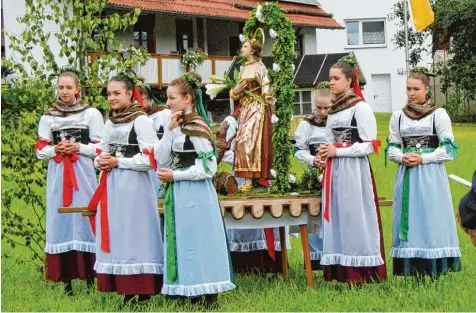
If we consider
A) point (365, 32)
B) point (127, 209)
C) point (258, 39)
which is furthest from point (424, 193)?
point (365, 32)

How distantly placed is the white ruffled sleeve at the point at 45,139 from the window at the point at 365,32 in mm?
30990

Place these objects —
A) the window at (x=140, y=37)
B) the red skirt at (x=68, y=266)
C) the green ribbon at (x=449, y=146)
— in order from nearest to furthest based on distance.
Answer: the green ribbon at (x=449, y=146) → the red skirt at (x=68, y=266) → the window at (x=140, y=37)

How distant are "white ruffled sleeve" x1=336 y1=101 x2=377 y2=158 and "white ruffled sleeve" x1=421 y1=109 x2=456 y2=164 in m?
0.57

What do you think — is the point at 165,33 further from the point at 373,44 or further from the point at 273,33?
the point at 273,33

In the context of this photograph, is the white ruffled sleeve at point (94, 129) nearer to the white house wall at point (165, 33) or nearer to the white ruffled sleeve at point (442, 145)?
the white ruffled sleeve at point (442, 145)

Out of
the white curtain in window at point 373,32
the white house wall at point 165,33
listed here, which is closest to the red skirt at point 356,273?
the white house wall at point 165,33

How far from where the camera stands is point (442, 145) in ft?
25.9

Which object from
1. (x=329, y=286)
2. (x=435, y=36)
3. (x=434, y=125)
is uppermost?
(x=435, y=36)

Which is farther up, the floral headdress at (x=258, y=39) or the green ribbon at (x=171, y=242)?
the floral headdress at (x=258, y=39)

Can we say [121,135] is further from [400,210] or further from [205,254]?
[400,210]

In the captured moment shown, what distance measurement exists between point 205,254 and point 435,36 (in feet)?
97.4

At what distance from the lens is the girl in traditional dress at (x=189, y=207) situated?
22.6 ft

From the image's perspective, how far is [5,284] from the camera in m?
8.70

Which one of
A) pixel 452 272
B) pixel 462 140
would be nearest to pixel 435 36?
pixel 462 140
